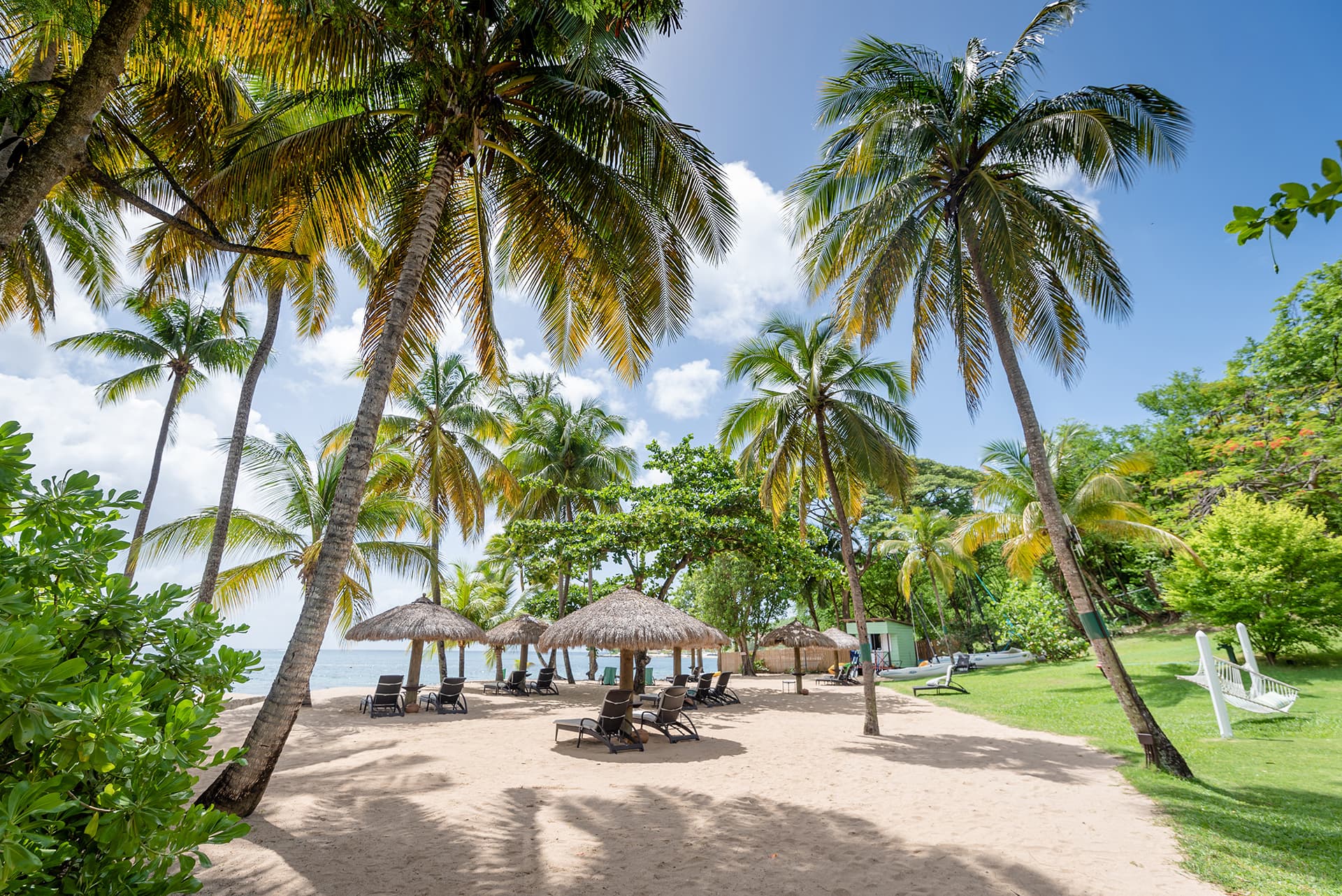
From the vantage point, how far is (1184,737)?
9914 mm

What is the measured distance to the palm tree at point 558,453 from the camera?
23.1 metres

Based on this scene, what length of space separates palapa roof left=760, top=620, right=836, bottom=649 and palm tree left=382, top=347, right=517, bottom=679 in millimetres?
9270

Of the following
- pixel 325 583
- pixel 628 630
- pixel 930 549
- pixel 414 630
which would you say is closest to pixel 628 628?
pixel 628 630

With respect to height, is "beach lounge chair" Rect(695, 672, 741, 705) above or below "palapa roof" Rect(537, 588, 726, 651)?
below

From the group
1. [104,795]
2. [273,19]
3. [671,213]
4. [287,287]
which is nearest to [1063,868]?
[104,795]

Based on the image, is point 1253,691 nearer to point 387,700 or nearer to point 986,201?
point 986,201

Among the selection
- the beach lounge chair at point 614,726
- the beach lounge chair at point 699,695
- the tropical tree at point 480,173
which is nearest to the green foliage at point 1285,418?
the beach lounge chair at point 699,695

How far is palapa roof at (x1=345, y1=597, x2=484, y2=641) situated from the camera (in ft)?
49.4

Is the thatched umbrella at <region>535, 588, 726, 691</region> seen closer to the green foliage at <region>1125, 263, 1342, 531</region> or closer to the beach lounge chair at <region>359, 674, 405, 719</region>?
the beach lounge chair at <region>359, 674, 405, 719</region>

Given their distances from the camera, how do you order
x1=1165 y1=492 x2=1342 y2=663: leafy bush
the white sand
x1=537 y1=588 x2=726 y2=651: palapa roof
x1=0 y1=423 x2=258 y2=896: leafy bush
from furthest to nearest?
x1=1165 y1=492 x2=1342 y2=663: leafy bush → x1=537 y1=588 x2=726 y2=651: palapa roof → the white sand → x1=0 y1=423 x2=258 y2=896: leafy bush

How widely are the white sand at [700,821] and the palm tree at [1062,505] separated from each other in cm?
888

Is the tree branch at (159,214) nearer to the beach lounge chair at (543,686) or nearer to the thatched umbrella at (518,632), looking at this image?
the thatched umbrella at (518,632)

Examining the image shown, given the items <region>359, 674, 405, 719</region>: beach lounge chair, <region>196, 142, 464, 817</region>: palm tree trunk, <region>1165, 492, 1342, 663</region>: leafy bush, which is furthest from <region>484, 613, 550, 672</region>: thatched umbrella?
<region>1165, 492, 1342, 663</region>: leafy bush

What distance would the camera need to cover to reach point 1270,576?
13.6m
